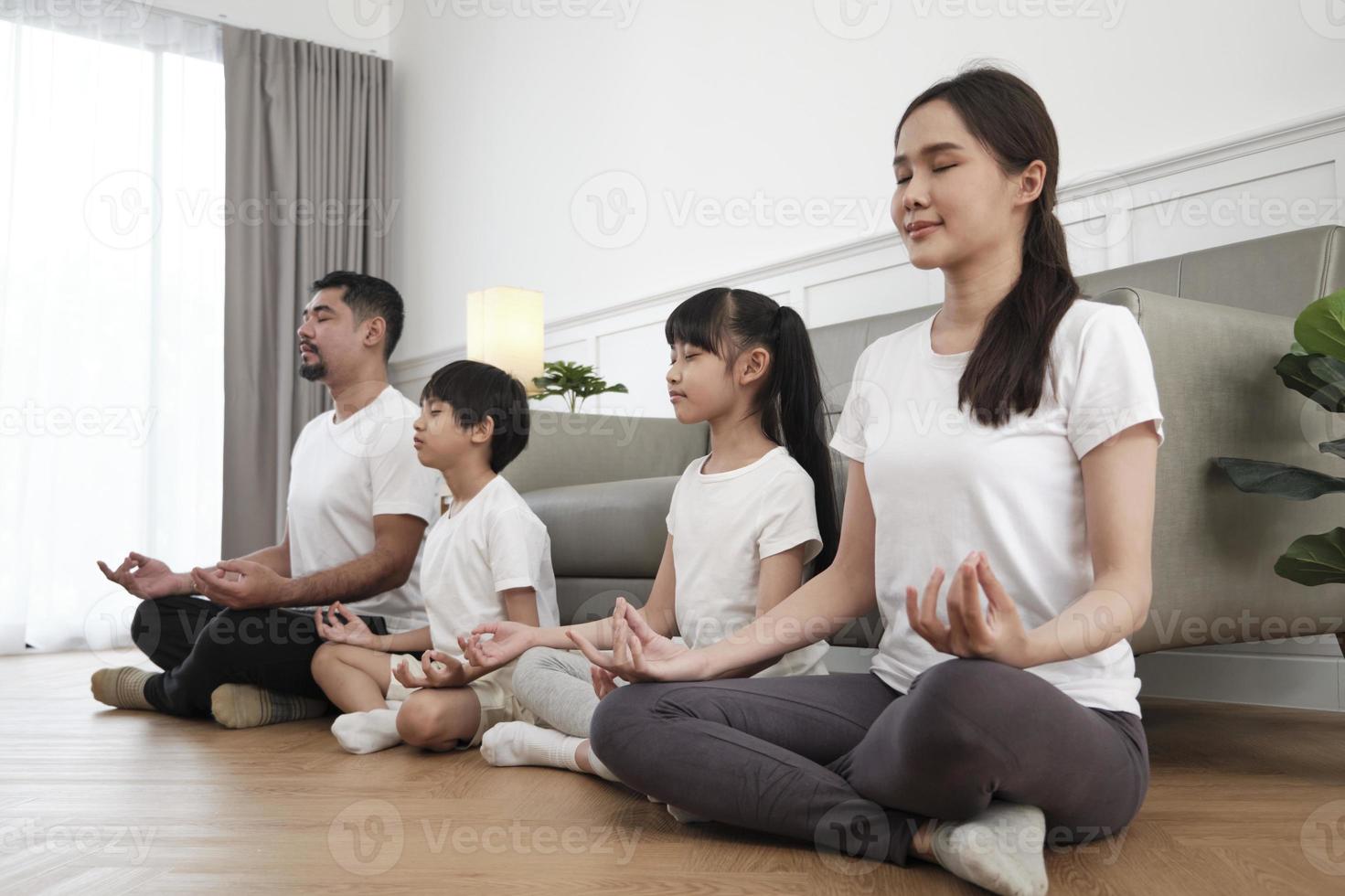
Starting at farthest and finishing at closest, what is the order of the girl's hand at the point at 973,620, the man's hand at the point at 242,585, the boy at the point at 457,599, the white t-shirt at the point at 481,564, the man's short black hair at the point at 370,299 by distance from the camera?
the man's short black hair at the point at 370,299 → the man's hand at the point at 242,585 → the white t-shirt at the point at 481,564 → the boy at the point at 457,599 → the girl's hand at the point at 973,620

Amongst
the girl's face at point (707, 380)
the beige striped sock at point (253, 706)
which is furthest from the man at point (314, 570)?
the girl's face at point (707, 380)

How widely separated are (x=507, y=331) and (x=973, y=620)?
2953 millimetres

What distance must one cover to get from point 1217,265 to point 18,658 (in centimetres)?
380

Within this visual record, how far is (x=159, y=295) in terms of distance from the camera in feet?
14.8

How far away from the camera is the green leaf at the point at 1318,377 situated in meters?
1.39

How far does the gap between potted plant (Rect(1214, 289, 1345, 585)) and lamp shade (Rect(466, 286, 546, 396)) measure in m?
2.50

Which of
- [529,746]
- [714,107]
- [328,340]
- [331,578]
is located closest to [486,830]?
[529,746]

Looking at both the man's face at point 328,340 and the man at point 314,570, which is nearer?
the man at point 314,570

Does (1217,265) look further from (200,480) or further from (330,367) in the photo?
(200,480)

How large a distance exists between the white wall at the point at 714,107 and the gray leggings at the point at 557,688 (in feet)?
5.60

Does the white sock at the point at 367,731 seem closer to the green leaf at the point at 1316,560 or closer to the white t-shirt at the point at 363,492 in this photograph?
the white t-shirt at the point at 363,492

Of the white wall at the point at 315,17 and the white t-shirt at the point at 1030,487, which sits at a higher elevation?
the white wall at the point at 315,17

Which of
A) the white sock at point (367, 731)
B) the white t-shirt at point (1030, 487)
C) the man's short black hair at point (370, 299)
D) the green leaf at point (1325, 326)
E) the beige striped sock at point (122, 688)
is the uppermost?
the man's short black hair at point (370, 299)

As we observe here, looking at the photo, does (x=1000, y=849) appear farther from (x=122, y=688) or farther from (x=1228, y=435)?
(x=122, y=688)
